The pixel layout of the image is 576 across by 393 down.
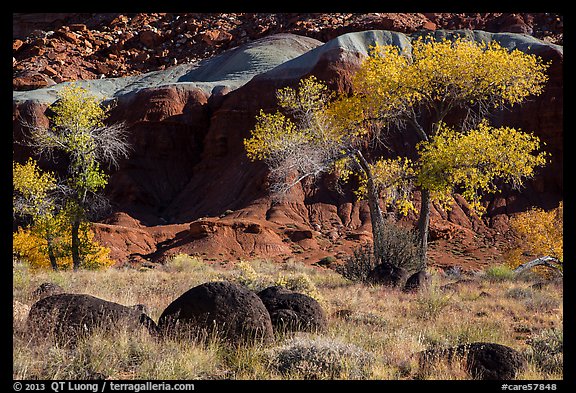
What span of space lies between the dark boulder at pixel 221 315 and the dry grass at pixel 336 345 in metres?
0.20

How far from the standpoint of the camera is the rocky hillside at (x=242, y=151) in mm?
36188

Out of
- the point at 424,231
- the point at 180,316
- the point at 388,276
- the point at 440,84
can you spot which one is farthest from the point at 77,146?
the point at 180,316

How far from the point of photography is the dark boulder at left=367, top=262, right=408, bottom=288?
13.2m

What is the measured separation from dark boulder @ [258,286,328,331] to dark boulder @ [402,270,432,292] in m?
5.40

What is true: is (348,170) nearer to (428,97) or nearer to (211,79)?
(428,97)

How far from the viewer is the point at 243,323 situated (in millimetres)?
6305

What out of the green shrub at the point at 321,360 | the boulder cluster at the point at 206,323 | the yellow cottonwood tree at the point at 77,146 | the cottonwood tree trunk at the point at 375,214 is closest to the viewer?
the green shrub at the point at 321,360

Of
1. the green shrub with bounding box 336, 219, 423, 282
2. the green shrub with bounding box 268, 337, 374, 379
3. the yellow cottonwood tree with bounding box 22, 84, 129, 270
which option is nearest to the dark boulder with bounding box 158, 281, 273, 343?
the green shrub with bounding box 268, 337, 374, 379

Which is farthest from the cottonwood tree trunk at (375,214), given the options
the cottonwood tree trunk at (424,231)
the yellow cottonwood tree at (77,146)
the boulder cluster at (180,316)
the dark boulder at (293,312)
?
the boulder cluster at (180,316)

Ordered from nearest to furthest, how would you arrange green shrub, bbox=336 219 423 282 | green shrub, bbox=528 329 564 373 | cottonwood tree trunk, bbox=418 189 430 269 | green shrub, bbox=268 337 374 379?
green shrub, bbox=268 337 374 379
green shrub, bbox=528 329 564 373
green shrub, bbox=336 219 423 282
cottonwood tree trunk, bbox=418 189 430 269

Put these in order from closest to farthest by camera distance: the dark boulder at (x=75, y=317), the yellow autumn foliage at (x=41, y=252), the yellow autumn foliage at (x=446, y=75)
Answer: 1. the dark boulder at (x=75, y=317)
2. the yellow autumn foliage at (x=446, y=75)
3. the yellow autumn foliage at (x=41, y=252)

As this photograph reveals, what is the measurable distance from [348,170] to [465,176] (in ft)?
13.0

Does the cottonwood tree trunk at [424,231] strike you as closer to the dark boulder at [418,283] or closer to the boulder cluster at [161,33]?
the dark boulder at [418,283]

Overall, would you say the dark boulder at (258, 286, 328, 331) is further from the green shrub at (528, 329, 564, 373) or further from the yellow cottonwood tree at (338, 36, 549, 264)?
the yellow cottonwood tree at (338, 36, 549, 264)
